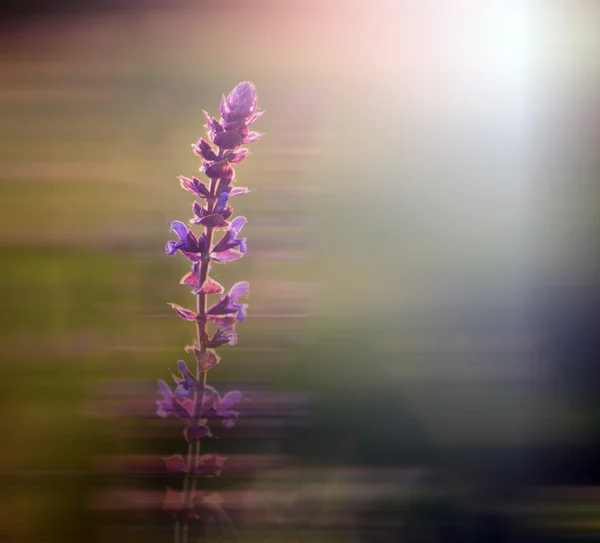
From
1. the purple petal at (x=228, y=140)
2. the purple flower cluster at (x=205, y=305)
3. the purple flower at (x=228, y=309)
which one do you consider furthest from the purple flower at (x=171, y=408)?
the purple petal at (x=228, y=140)

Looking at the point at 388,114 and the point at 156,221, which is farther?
the point at 388,114

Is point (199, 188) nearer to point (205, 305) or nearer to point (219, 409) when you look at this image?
point (205, 305)

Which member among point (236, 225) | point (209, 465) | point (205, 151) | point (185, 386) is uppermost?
point (205, 151)

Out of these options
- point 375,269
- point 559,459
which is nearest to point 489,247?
point 375,269

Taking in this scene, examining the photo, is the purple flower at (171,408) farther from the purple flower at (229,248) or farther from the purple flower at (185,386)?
the purple flower at (229,248)

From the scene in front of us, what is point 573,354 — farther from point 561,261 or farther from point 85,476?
point 85,476

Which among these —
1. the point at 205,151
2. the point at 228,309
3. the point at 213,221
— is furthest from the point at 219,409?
the point at 205,151
